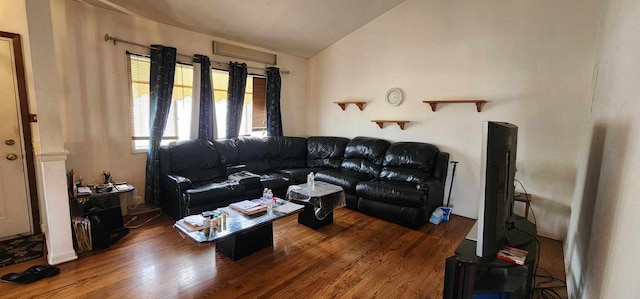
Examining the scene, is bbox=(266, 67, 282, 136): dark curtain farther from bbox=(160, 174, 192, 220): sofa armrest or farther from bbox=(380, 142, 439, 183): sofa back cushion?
bbox=(380, 142, 439, 183): sofa back cushion

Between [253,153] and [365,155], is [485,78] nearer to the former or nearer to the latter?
[365,155]

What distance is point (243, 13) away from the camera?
12.1ft

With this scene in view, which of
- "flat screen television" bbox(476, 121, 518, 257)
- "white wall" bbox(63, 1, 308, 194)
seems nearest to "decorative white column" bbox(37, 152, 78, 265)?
"white wall" bbox(63, 1, 308, 194)

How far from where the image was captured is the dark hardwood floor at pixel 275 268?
2162mm

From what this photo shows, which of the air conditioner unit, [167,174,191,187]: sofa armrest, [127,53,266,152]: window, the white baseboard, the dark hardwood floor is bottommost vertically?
the dark hardwood floor

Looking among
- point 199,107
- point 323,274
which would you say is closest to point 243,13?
point 199,107

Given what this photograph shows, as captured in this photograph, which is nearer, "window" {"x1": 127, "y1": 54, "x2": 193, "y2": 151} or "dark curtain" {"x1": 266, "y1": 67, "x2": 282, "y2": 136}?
"window" {"x1": 127, "y1": 54, "x2": 193, "y2": 151}

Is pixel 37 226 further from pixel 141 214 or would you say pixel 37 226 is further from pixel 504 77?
pixel 504 77

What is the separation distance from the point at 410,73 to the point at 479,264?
10.6ft

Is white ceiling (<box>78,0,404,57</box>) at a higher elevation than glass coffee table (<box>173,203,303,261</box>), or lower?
higher

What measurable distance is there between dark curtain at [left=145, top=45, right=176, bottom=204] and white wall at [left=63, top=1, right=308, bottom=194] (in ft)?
0.60

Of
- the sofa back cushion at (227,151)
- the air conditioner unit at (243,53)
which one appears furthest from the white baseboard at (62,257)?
the air conditioner unit at (243,53)

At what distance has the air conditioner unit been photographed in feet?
14.0

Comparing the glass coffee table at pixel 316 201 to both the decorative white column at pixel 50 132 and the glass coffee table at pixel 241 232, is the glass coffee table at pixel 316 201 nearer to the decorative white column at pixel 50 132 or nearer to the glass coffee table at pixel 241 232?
the glass coffee table at pixel 241 232
